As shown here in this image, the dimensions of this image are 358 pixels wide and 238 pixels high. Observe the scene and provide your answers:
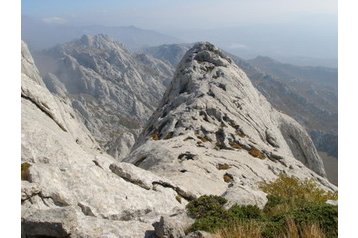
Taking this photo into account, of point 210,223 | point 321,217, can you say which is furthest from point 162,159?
point 321,217

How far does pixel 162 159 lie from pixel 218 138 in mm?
13928

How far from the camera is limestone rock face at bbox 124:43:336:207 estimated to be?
120 feet

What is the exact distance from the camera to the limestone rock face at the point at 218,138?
120ft

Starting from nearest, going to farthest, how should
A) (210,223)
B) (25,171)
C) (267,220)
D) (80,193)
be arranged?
(210,223) < (267,220) < (25,171) < (80,193)

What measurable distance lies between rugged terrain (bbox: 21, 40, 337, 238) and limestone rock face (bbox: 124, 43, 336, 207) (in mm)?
160

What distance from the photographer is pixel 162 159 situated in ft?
130

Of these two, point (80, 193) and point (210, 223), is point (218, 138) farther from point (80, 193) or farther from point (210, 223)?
A: point (210, 223)

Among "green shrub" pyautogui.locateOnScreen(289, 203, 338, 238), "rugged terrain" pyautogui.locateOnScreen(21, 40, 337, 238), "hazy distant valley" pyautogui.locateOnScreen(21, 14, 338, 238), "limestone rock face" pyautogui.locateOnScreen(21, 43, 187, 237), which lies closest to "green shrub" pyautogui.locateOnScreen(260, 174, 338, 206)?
"hazy distant valley" pyautogui.locateOnScreen(21, 14, 338, 238)

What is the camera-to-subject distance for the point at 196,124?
53281 mm

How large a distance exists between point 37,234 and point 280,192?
57.1ft

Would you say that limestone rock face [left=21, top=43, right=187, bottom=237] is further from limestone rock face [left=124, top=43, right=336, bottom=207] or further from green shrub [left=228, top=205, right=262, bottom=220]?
limestone rock face [left=124, top=43, right=336, bottom=207]
